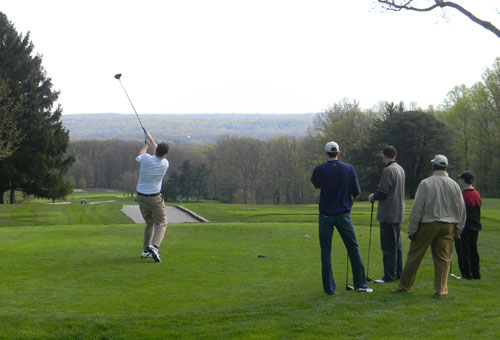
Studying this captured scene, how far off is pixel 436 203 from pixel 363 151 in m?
63.1

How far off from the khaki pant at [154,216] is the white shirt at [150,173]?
0.18 m

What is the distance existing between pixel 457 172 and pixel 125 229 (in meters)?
59.2

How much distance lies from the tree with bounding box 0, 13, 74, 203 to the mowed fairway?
37387mm

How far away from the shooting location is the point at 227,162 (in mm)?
104938

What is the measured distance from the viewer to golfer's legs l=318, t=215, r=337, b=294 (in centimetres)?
823

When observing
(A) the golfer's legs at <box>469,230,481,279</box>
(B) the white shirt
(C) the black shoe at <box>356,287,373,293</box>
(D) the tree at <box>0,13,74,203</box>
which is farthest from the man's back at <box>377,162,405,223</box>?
(D) the tree at <box>0,13,74,203</box>

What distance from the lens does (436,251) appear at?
8266 mm

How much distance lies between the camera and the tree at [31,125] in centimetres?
4850

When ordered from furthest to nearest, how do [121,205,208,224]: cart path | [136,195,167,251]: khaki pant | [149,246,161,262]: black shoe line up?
1. [121,205,208,224]: cart path
2. [136,195,167,251]: khaki pant
3. [149,246,161,262]: black shoe

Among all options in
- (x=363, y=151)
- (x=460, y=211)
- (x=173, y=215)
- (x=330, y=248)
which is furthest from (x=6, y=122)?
(x=363, y=151)

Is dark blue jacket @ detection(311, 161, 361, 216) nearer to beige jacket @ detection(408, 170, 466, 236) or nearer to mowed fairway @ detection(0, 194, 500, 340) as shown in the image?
beige jacket @ detection(408, 170, 466, 236)

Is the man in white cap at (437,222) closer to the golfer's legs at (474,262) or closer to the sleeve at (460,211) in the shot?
the sleeve at (460,211)

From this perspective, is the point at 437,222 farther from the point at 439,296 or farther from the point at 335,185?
the point at 335,185

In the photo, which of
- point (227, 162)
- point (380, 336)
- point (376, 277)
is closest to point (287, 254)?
point (376, 277)
